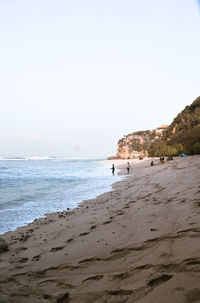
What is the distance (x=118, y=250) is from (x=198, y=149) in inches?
1507

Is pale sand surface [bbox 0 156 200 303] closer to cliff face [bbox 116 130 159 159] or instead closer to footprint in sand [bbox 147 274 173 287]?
footprint in sand [bbox 147 274 173 287]

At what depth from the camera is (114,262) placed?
3.40 m

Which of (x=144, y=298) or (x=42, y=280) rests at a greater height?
(x=144, y=298)

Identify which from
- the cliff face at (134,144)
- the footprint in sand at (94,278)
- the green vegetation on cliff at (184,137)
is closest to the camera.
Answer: the footprint in sand at (94,278)

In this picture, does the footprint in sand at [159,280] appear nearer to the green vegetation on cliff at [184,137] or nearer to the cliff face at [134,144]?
the green vegetation on cliff at [184,137]

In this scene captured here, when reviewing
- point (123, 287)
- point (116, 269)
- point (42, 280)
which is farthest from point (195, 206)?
point (42, 280)

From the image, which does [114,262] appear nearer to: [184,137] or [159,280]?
[159,280]

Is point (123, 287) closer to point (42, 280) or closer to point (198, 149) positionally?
point (42, 280)

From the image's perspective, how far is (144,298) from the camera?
2316 millimetres

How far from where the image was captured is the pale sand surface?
2.51m

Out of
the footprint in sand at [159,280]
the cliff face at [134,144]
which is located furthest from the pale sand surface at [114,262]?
the cliff face at [134,144]

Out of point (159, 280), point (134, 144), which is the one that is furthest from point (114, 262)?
point (134, 144)

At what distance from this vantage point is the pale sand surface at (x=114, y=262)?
251 cm

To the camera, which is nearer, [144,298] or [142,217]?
[144,298]
